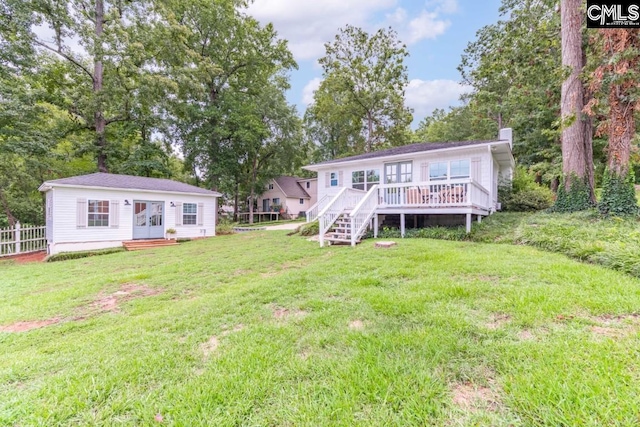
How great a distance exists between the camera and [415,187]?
9.06m

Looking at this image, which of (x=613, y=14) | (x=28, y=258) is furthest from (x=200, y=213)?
(x=613, y=14)

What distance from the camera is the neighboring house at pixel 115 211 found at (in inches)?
452

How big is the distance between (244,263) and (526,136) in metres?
17.3

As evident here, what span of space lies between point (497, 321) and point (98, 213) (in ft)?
49.0

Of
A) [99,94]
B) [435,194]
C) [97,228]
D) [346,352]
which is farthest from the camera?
[99,94]

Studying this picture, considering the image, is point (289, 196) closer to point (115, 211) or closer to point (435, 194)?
point (115, 211)

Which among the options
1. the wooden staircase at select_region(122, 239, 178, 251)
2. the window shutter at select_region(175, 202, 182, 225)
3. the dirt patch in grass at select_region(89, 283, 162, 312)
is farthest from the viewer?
the window shutter at select_region(175, 202, 182, 225)

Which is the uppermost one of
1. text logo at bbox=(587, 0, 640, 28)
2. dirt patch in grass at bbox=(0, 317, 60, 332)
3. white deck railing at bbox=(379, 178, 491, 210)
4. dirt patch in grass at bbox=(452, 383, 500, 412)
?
text logo at bbox=(587, 0, 640, 28)

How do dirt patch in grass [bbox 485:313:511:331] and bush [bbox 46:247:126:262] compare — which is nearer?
dirt patch in grass [bbox 485:313:511:331]

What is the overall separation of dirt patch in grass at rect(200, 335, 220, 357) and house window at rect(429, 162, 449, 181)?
1089 centimetres

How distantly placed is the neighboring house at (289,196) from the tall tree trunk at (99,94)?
49.3 ft

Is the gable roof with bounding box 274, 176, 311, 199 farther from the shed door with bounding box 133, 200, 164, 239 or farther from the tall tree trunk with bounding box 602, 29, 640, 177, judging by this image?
the tall tree trunk with bounding box 602, 29, 640, 177

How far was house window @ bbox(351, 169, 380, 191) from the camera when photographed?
13.4 m

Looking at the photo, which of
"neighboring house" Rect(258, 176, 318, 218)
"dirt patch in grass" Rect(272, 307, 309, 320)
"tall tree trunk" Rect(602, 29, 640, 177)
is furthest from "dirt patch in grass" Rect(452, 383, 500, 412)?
"neighboring house" Rect(258, 176, 318, 218)
